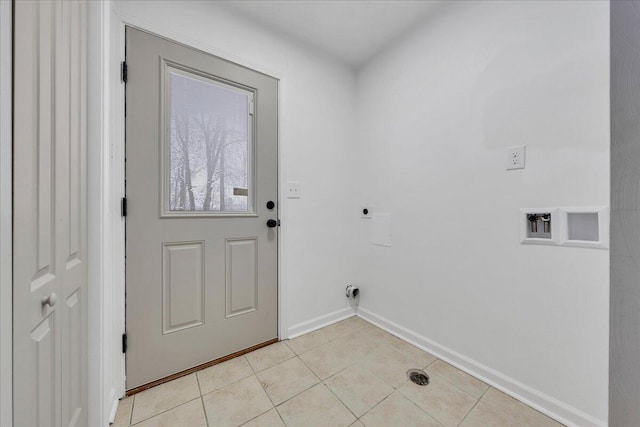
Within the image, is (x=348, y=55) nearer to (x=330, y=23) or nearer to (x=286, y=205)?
(x=330, y=23)

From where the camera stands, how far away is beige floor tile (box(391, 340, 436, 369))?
1631 mm

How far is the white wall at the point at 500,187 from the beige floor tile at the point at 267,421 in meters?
1.11

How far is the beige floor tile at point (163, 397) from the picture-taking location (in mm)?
1236

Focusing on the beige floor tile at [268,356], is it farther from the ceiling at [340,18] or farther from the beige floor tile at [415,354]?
the ceiling at [340,18]

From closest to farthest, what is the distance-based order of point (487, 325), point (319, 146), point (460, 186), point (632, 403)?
point (632, 403), point (487, 325), point (460, 186), point (319, 146)

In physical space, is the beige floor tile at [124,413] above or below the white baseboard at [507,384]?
below

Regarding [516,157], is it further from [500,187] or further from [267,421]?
[267,421]

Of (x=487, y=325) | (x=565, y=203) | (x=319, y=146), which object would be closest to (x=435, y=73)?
(x=319, y=146)

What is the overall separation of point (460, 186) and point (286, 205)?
1.22 m

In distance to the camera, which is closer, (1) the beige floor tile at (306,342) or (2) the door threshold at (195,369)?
(2) the door threshold at (195,369)

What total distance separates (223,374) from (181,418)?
320 millimetres

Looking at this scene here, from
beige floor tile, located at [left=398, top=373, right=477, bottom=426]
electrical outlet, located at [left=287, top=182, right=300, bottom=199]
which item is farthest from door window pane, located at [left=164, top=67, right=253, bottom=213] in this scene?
beige floor tile, located at [left=398, top=373, right=477, bottom=426]

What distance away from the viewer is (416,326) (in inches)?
72.4

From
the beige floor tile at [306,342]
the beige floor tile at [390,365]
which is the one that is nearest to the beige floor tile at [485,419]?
the beige floor tile at [390,365]
